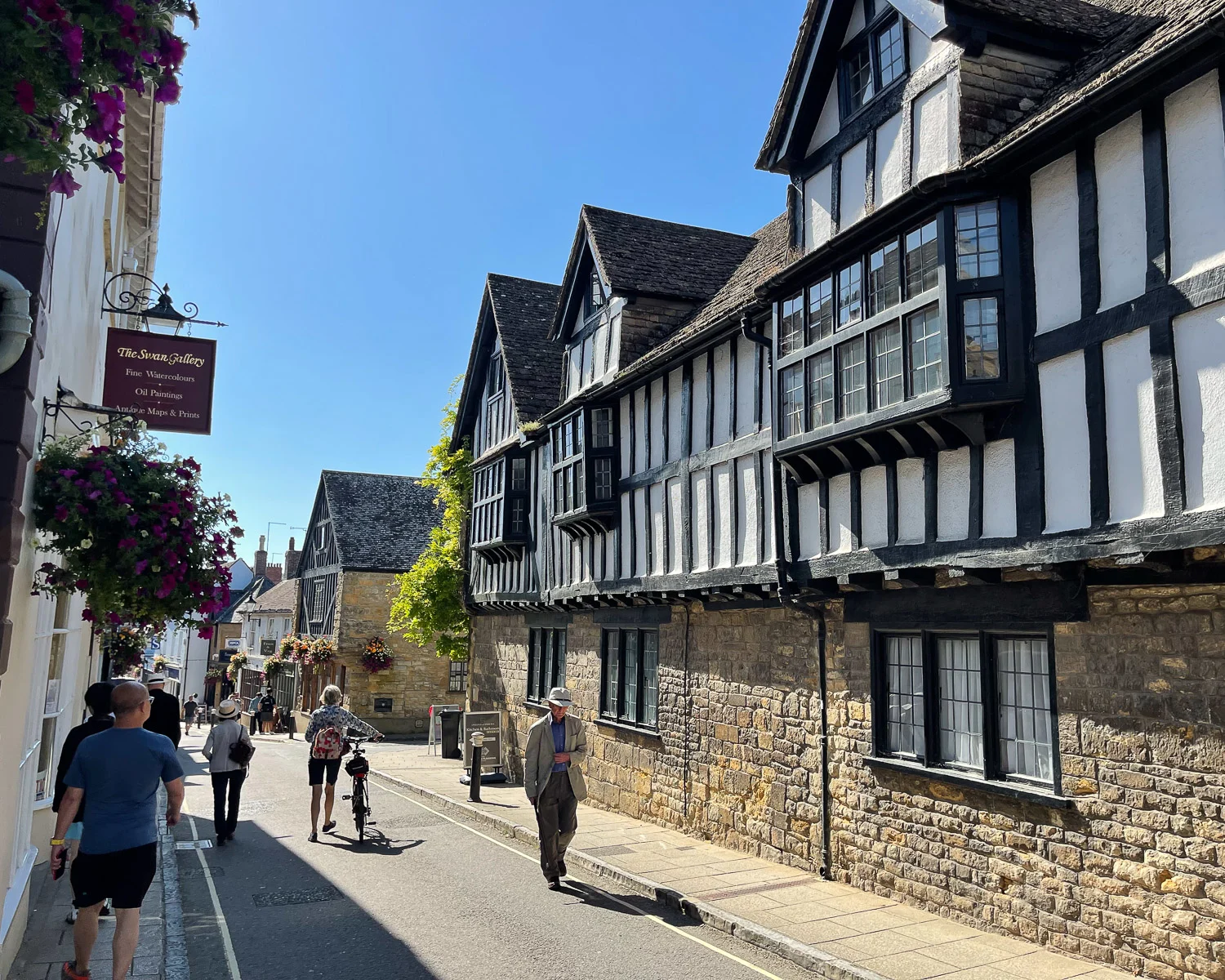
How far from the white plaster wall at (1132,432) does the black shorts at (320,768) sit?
898 cm

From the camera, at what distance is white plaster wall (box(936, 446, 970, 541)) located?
7.78m

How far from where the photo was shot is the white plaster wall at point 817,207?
9938 mm

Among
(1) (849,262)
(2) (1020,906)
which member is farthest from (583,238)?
(2) (1020,906)

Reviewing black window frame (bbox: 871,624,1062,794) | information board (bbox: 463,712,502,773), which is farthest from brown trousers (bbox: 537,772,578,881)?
information board (bbox: 463,712,502,773)

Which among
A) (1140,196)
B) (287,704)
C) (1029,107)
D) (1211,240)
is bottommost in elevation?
(287,704)

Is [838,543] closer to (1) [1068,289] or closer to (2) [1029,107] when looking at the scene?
(1) [1068,289]

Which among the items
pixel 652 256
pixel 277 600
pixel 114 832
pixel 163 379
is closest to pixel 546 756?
pixel 114 832

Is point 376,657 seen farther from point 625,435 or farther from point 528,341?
point 625,435

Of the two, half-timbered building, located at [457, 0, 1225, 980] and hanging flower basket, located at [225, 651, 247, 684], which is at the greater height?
half-timbered building, located at [457, 0, 1225, 980]

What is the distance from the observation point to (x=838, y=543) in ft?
30.6

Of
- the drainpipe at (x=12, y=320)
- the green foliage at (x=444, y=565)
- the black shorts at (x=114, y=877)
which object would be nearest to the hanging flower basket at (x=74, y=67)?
the drainpipe at (x=12, y=320)

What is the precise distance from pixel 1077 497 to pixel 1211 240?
1.92 m

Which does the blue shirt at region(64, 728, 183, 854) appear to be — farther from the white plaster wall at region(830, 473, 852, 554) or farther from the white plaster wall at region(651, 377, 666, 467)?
the white plaster wall at region(651, 377, 666, 467)

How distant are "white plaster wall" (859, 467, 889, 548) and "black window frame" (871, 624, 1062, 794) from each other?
883 millimetres
